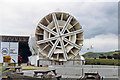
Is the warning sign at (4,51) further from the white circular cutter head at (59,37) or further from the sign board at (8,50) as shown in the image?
the white circular cutter head at (59,37)

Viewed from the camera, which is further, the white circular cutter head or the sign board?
the white circular cutter head

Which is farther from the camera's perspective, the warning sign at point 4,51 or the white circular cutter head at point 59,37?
the white circular cutter head at point 59,37

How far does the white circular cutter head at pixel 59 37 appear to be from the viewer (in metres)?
27.2

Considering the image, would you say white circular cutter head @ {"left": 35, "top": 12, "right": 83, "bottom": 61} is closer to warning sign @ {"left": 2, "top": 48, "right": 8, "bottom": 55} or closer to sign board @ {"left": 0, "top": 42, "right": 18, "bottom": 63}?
sign board @ {"left": 0, "top": 42, "right": 18, "bottom": 63}

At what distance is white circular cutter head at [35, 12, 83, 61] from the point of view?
2716cm

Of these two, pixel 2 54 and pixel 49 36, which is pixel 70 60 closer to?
pixel 49 36

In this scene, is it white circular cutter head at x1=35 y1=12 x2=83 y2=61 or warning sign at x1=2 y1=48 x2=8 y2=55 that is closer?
warning sign at x1=2 y1=48 x2=8 y2=55

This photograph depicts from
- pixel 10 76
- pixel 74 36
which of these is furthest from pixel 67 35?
pixel 10 76

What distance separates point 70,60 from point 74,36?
397 cm

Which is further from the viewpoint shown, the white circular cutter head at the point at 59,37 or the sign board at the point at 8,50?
the white circular cutter head at the point at 59,37

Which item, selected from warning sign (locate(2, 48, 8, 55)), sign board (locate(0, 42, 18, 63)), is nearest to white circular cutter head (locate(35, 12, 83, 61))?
sign board (locate(0, 42, 18, 63))

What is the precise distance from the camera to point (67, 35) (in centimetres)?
2736

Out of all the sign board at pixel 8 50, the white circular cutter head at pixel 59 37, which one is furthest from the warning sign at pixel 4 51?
the white circular cutter head at pixel 59 37

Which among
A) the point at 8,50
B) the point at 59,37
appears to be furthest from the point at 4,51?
the point at 59,37
